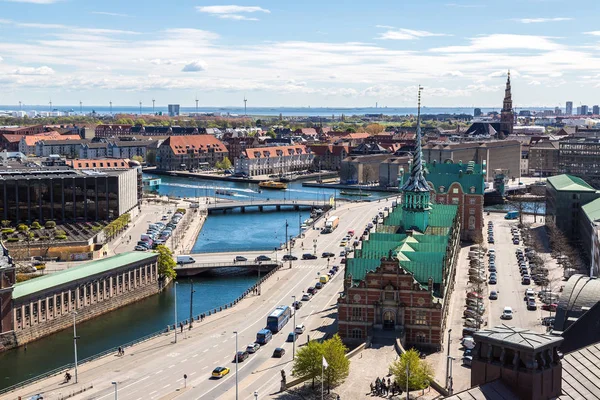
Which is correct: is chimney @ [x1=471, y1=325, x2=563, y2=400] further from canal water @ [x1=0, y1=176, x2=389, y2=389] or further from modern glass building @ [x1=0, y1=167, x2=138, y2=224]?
modern glass building @ [x1=0, y1=167, x2=138, y2=224]

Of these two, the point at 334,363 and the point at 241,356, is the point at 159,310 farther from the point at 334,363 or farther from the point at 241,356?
the point at 334,363

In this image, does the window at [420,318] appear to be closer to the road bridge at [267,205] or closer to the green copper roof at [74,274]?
the green copper roof at [74,274]

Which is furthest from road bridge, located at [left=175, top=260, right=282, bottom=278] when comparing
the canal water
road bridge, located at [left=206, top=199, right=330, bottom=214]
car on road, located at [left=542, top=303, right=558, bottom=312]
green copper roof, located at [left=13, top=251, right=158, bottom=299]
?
road bridge, located at [left=206, top=199, right=330, bottom=214]

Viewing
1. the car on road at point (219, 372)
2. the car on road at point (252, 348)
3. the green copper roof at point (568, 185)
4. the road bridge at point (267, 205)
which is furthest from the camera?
the road bridge at point (267, 205)

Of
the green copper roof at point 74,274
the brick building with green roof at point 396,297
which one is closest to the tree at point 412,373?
the brick building with green roof at point 396,297

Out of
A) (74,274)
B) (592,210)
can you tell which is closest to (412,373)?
(74,274)

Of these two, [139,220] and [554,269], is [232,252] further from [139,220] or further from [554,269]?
[554,269]

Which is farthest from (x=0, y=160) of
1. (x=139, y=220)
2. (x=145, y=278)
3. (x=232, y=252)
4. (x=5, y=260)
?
(x=5, y=260)
